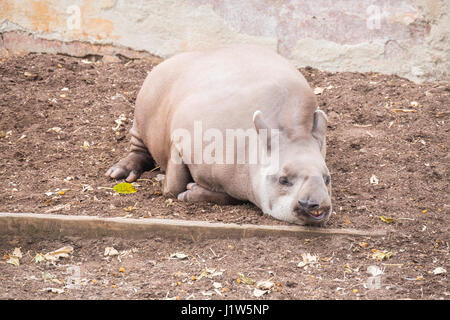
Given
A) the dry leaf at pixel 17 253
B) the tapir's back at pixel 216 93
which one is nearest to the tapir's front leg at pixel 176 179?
the tapir's back at pixel 216 93

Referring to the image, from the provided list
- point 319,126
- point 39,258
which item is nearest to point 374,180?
point 319,126

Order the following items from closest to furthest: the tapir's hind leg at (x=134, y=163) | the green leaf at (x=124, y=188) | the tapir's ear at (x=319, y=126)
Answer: the tapir's ear at (x=319, y=126) → the green leaf at (x=124, y=188) → the tapir's hind leg at (x=134, y=163)

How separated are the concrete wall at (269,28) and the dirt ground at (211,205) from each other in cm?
23

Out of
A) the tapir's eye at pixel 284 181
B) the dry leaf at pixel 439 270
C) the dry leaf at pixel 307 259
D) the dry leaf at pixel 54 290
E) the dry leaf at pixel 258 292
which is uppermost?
the tapir's eye at pixel 284 181

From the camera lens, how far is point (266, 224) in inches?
182

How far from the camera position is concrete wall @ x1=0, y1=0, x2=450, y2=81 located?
6.89 m

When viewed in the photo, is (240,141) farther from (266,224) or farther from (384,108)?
(384,108)

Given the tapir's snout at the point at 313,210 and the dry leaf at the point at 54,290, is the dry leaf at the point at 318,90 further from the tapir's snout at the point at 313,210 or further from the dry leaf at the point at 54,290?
the dry leaf at the point at 54,290

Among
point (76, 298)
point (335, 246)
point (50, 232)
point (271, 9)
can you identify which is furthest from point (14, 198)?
point (271, 9)

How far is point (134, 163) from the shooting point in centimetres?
605

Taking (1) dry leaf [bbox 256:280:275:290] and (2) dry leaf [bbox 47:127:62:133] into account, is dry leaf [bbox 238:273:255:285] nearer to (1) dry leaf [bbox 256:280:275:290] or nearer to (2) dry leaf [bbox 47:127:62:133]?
(1) dry leaf [bbox 256:280:275:290]

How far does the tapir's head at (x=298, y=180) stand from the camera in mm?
4457

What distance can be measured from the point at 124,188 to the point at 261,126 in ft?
4.53

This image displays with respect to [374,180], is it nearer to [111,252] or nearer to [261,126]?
[261,126]
